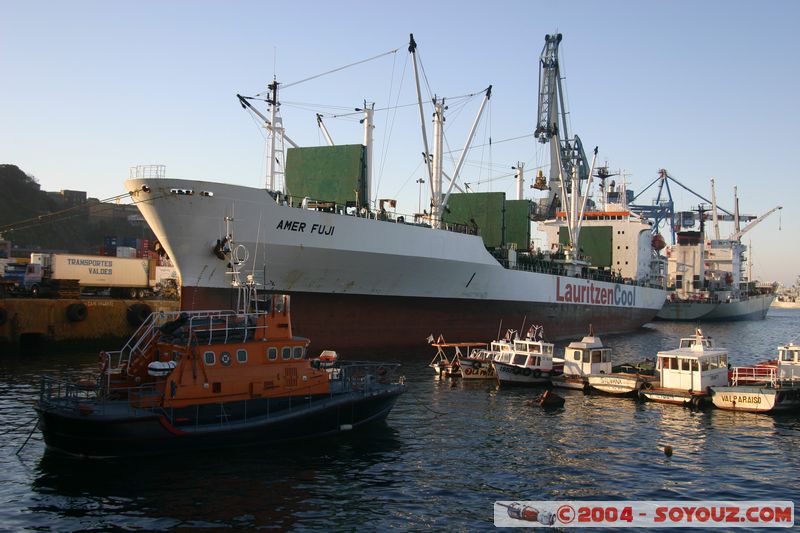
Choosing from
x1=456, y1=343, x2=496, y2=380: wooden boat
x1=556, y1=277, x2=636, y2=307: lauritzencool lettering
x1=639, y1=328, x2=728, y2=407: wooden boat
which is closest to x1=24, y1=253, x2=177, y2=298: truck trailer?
x1=456, y1=343, x2=496, y2=380: wooden boat

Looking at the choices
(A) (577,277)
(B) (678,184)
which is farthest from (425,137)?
(B) (678,184)

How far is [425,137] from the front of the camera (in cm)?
4872

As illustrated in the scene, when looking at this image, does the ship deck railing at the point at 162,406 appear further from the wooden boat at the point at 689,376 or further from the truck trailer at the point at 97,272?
the truck trailer at the point at 97,272

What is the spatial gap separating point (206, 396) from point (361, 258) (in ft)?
68.6

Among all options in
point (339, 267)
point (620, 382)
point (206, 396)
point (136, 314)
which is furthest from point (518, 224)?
point (206, 396)

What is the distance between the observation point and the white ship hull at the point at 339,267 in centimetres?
3575

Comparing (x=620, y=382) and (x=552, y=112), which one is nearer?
(x=620, y=382)

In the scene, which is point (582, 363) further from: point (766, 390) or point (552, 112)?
point (552, 112)

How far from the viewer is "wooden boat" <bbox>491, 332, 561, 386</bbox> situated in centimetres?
3431

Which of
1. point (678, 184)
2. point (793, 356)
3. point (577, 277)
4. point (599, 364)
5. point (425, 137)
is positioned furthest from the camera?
point (678, 184)

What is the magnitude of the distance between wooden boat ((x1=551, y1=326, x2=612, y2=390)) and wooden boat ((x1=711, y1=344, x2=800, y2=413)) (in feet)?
20.9

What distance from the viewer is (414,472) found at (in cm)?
1916

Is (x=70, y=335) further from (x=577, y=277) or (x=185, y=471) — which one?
(x=577, y=277)

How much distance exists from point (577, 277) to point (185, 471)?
55080 millimetres
